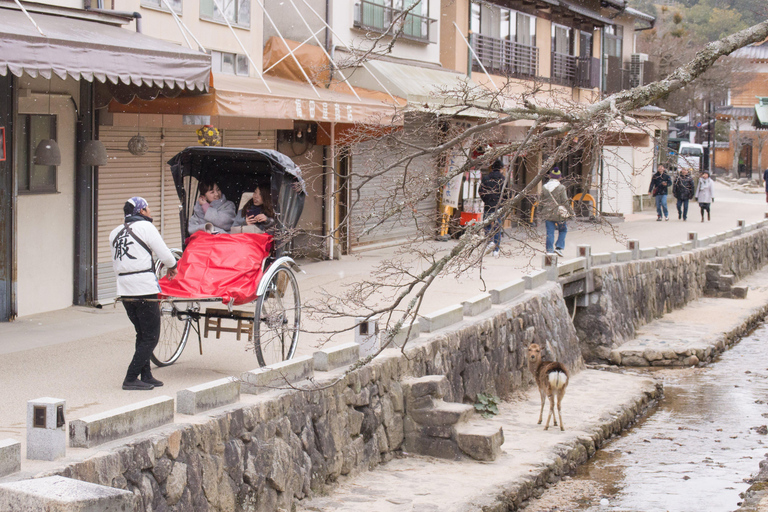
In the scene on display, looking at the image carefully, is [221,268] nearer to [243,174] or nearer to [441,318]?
[243,174]

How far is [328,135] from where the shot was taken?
17406mm

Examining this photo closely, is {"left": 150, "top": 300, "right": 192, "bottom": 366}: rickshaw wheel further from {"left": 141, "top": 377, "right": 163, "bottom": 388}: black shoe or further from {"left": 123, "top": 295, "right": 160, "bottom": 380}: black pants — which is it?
{"left": 123, "top": 295, "right": 160, "bottom": 380}: black pants

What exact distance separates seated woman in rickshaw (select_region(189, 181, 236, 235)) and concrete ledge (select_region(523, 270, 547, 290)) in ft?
20.8

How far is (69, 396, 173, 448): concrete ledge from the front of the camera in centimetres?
574

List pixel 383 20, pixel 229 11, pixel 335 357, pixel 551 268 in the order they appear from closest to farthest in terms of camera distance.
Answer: pixel 335 357, pixel 229 11, pixel 551 268, pixel 383 20

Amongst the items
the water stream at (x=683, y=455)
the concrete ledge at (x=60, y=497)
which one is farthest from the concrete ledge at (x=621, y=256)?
the concrete ledge at (x=60, y=497)

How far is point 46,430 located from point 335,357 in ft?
11.8

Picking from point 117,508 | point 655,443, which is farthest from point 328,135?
point 117,508

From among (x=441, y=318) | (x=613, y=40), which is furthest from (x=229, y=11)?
(x=613, y=40)

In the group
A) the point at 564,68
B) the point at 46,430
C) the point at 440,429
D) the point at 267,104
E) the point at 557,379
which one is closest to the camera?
the point at 46,430

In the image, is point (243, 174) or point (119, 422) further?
point (243, 174)

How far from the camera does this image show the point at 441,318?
36.5ft

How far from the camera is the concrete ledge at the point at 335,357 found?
8555 millimetres

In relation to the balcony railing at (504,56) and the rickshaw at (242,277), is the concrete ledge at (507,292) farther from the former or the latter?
the balcony railing at (504,56)
